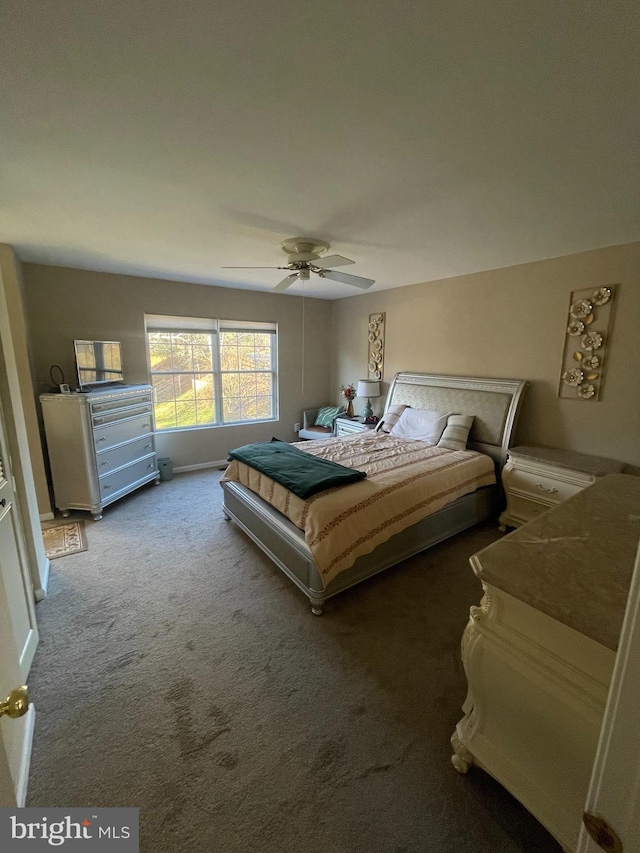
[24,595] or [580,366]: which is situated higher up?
[580,366]

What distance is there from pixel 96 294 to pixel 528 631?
471 cm

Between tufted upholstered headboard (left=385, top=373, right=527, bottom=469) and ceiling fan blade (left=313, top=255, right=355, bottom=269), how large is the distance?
2.05m

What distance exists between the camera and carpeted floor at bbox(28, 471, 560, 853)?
1.22m

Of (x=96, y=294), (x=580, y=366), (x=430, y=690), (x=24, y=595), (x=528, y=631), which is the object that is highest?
(x=96, y=294)

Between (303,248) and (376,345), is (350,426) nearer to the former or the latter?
(376,345)

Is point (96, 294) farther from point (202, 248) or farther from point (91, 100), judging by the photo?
point (91, 100)

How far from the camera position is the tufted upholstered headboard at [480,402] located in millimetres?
3383

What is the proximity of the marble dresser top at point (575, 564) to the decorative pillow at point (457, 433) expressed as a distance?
200 cm

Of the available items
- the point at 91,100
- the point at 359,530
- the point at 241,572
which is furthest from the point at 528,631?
the point at 91,100

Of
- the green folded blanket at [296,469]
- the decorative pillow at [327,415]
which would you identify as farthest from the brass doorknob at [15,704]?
the decorative pillow at [327,415]

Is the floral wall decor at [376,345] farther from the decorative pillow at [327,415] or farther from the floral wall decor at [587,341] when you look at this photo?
the floral wall decor at [587,341]

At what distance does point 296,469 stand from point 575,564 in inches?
76.4

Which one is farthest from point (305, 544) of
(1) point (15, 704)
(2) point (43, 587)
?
(2) point (43, 587)

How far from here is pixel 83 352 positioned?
140 inches
